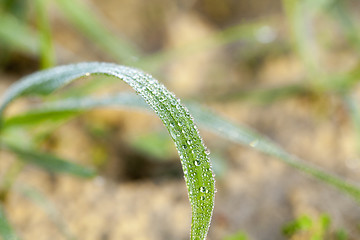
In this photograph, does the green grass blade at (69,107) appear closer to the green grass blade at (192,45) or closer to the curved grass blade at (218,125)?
the curved grass blade at (218,125)


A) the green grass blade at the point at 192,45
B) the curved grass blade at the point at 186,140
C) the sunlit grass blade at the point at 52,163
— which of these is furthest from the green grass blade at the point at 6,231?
the green grass blade at the point at 192,45

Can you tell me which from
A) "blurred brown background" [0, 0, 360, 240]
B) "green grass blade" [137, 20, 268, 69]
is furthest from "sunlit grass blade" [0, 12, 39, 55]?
"green grass blade" [137, 20, 268, 69]

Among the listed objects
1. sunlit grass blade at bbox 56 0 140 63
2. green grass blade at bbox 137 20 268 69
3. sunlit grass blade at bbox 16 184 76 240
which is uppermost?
sunlit grass blade at bbox 56 0 140 63

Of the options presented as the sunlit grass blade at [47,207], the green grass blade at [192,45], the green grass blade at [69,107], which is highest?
the green grass blade at [192,45]

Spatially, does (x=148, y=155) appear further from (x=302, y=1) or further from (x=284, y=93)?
(x=302, y=1)

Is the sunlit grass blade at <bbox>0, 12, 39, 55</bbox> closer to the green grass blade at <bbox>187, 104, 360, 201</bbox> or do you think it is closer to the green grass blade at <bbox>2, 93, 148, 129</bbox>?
the green grass blade at <bbox>2, 93, 148, 129</bbox>

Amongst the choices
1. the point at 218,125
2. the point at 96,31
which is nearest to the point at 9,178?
the point at 218,125
